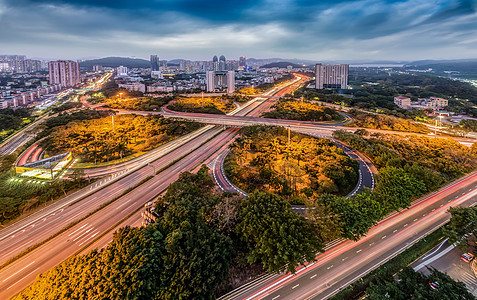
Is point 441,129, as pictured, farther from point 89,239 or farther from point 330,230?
point 89,239

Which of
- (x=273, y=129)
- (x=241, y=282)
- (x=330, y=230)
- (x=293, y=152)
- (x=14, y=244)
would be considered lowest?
(x=241, y=282)

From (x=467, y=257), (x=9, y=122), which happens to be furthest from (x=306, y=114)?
(x=9, y=122)

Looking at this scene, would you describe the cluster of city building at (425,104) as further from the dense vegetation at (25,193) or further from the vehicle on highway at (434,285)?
the dense vegetation at (25,193)

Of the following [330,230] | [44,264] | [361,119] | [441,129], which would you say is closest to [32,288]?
[44,264]

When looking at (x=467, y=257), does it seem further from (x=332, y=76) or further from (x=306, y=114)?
(x=332, y=76)

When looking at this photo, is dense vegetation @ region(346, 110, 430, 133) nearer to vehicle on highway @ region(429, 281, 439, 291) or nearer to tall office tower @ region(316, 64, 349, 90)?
vehicle on highway @ region(429, 281, 439, 291)

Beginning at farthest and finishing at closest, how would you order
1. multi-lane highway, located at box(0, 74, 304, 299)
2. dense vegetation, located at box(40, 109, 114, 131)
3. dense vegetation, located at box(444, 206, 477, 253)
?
Result: dense vegetation, located at box(40, 109, 114, 131) < dense vegetation, located at box(444, 206, 477, 253) < multi-lane highway, located at box(0, 74, 304, 299)

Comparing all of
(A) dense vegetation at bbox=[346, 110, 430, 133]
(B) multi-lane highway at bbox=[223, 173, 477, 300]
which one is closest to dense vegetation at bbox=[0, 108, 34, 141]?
(B) multi-lane highway at bbox=[223, 173, 477, 300]
